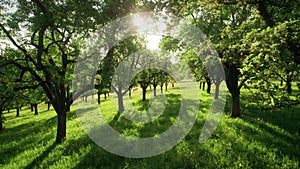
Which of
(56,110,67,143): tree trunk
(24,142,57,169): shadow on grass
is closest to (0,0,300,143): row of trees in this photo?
(56,110,67,143): tree trunk

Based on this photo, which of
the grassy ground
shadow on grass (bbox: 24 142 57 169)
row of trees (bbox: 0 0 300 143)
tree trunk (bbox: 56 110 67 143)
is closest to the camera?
row of trees (bbox: 0 0 300 143)

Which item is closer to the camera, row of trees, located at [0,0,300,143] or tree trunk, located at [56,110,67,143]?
row of trees, located at [0,0,300,143]

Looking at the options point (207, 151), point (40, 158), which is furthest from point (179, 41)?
point (40, 158)

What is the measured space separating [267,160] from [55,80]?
39.6 feet

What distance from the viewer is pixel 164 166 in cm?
961

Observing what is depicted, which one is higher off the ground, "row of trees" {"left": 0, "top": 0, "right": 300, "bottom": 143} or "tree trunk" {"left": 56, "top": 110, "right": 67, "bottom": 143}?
"row of trees" {"left": 0, "top": 0, "right": 300, "bottom": 143}

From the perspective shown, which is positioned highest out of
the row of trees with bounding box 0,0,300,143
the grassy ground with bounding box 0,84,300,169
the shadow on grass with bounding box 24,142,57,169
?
the row of trees with bounding box 0,0,300,143

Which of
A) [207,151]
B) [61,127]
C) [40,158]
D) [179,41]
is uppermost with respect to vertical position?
[179,41]

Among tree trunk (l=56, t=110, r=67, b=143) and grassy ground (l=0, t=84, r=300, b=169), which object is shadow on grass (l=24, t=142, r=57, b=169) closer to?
grassy ground (l=0, t=84, r=300, b=169)

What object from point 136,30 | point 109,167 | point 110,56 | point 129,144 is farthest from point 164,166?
point 136,30

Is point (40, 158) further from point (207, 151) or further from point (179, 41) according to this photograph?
point (179, 41)

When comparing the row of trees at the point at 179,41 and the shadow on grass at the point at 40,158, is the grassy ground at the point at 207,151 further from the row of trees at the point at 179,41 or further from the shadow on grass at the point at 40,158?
A: the row of trees at the point at 179,41

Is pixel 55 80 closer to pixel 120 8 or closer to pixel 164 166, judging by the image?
pixel 120 8

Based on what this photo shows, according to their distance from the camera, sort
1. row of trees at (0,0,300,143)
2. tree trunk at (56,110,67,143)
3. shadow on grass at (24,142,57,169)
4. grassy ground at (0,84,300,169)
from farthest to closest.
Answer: tree trunk at (56,110,67,143), shadow on grass at (24,142,57,169), grassy ground at (0,84,300,169), row of trees at (0,0,300,143)
